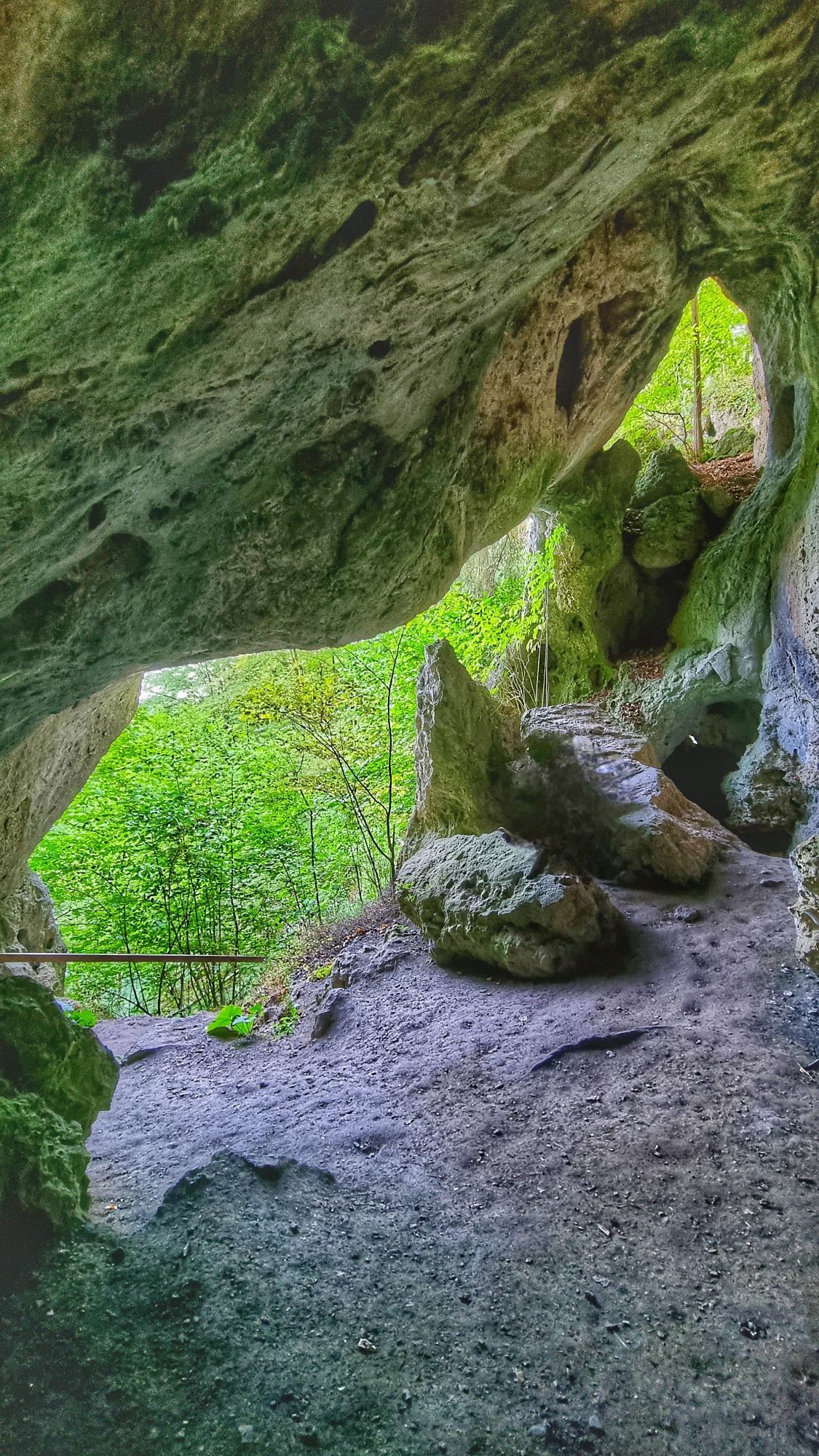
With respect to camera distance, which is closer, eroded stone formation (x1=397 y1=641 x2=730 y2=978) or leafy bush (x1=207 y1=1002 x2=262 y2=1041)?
leafy bush (x1=207 y1=1002 x2=262 y2=1041)

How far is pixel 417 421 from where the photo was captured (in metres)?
4.27

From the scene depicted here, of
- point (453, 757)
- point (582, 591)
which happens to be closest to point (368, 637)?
point (453, 757)

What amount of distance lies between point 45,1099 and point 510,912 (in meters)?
3.51

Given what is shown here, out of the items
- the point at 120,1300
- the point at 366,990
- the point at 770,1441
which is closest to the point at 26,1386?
the point at 120,1300

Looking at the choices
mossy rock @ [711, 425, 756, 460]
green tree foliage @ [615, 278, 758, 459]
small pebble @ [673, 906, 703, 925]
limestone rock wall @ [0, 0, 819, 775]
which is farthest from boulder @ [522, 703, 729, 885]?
mossy rock @ [711, 425, 756, 460]

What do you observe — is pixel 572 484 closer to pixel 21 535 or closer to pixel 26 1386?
pixel 21 535

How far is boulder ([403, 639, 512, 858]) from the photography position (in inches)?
294

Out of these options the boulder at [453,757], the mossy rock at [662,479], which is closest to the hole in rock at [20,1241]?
the boulder at [453,757]

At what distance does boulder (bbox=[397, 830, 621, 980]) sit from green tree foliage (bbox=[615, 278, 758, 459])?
835 centimetres

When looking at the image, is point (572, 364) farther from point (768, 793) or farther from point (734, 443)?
point (734, 443)

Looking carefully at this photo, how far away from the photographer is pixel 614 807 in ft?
22.3

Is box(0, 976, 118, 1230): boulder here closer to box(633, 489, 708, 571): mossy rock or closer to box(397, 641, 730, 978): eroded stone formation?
box(397, 641, 730, 978): eroded stone formation

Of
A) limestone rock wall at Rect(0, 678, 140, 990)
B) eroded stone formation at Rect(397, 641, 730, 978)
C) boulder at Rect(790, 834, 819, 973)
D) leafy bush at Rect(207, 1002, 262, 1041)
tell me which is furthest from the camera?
eroded stone formation at Rect(397, 641, 730, 978)

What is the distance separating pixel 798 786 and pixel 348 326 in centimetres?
689
